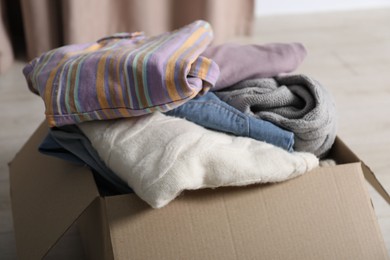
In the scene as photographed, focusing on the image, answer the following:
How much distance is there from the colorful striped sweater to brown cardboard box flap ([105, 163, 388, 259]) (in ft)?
0.46

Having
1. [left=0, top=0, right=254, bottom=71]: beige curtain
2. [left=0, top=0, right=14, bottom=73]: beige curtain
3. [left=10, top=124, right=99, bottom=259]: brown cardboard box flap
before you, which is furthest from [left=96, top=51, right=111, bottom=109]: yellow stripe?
[left=0, top=0, right=14, bottom=73]: beige curtain

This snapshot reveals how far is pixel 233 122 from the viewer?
873 mm

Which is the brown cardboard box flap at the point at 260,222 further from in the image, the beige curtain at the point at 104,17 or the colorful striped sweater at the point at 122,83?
the beige curtain at the point at 104,17

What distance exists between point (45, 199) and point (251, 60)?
412 mm

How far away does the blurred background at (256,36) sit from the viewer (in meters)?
1.46

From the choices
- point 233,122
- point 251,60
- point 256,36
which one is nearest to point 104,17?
point 256,36

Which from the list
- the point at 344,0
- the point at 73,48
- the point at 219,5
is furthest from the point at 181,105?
the point at 344,0

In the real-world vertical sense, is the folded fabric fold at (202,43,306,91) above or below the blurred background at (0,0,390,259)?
above

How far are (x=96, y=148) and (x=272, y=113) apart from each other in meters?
0.28

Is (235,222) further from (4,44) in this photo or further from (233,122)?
(4,44)

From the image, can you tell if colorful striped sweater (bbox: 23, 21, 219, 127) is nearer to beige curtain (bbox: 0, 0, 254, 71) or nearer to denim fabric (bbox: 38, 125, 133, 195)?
denim fabric (bbox: 38, 125, 133, 195)

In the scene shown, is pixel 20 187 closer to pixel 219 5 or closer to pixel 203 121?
pixel 203 121

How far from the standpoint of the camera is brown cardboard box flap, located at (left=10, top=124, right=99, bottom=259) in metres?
0.83

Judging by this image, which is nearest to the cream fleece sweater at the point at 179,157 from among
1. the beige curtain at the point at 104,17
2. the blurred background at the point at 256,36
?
the blurred background at the point at 256,36
